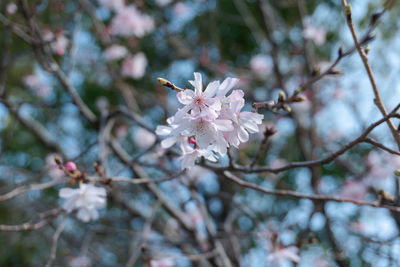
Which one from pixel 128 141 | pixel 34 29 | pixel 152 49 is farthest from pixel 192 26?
pixel 34 29

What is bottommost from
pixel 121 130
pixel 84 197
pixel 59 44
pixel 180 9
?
pixel 84 197

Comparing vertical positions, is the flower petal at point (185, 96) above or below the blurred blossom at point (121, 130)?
below

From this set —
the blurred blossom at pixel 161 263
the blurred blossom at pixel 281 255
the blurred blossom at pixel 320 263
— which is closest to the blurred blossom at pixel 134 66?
the blurred blossom at pixel 161 263

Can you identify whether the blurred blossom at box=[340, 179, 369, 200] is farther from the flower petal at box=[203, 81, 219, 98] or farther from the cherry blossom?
the flower petal at box=[203, 81, 219, 98]

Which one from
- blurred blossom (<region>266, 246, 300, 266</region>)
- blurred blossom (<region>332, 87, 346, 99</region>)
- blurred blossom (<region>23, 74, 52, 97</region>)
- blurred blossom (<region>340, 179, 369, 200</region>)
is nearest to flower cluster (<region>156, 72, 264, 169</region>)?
blurred blossom (<region>266, 246, 300, 266</region>)

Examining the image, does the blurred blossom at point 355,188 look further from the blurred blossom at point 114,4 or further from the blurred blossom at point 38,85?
the blurred blossom at point 38,85

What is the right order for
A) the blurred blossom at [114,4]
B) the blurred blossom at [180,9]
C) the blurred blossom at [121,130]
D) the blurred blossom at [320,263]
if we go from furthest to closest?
the blurred blossom at [180,9] < the blurred blossom at [121,130] < the blurred blossom at [114,4] < the blurred blossom at [320,263]

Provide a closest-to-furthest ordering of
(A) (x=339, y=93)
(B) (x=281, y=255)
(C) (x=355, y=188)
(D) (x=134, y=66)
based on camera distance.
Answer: (B) (x=281, y=255)
(C) (x=355, y=188)
(D) (x=134, y=66)
(A) (x=339, y=93)

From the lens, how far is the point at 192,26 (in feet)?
14.4

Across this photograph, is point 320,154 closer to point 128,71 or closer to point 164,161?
point 164,161

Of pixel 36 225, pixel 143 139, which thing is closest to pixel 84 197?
pixel 36 225

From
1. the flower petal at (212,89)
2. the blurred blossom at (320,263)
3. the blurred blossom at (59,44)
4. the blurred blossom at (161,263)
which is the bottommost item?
the blurred blossom at (161,263)

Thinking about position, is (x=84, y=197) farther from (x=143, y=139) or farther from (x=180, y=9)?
(x=180, y=9)

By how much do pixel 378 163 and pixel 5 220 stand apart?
4.07 m
